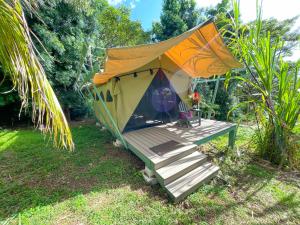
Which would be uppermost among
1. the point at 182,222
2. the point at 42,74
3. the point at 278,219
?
the point at 42,74

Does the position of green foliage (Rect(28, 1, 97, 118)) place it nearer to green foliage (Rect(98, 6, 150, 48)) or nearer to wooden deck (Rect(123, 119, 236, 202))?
green foliage (Rect(98, 6, 150, 48))

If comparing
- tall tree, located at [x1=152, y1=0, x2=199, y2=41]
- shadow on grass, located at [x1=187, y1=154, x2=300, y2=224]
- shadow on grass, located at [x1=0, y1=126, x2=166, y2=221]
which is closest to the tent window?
shadow on grass, located at [x1=0, y1=126, x2=166, y2=221]

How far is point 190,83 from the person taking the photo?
6.01 meters

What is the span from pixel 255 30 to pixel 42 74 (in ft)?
12.3

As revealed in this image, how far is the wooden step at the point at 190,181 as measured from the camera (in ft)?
8.61

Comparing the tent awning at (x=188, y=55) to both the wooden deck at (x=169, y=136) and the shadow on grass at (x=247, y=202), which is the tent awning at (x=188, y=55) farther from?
the shadow on grass at (x=247, y=202)

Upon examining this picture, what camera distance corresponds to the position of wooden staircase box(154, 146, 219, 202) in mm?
2703

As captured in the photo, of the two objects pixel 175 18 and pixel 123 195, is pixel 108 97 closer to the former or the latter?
pixel 123 195

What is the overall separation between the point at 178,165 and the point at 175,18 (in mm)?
9628

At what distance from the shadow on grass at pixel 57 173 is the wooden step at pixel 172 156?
509 millimetres

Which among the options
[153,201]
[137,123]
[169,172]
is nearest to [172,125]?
[137,123]

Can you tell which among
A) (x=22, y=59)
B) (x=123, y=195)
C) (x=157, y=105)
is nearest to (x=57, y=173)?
(x=123, y=195)

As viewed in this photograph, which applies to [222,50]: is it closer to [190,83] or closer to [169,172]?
[190,83]

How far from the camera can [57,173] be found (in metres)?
3.49
